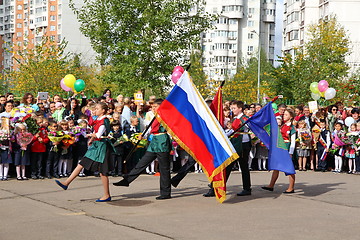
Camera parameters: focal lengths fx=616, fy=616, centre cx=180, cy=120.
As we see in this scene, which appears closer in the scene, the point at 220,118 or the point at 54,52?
the point at 220,118

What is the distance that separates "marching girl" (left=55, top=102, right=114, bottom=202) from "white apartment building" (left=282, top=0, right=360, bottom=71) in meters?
48.2

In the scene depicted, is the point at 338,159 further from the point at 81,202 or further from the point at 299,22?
the point at 299,22

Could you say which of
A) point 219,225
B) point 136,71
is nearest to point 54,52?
Answer: point 136,71

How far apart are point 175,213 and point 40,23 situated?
412 ft

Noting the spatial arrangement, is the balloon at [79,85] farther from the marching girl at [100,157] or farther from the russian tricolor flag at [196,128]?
the russian tricolor flag at [196,128]

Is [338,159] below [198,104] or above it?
below

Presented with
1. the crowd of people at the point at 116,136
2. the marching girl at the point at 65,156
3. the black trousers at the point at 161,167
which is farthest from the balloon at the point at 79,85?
the black trousers at the point at 161,167

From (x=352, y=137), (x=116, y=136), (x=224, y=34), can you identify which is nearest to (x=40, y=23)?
(x=224, y=34)

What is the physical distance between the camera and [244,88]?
186 ft

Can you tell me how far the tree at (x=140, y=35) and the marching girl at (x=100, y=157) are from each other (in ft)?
67.7

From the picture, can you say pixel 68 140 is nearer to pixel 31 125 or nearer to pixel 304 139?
pixel 31 125

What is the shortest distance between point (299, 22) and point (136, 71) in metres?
53.2

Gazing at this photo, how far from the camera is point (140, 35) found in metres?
32.4

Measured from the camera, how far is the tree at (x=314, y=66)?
39688mm
